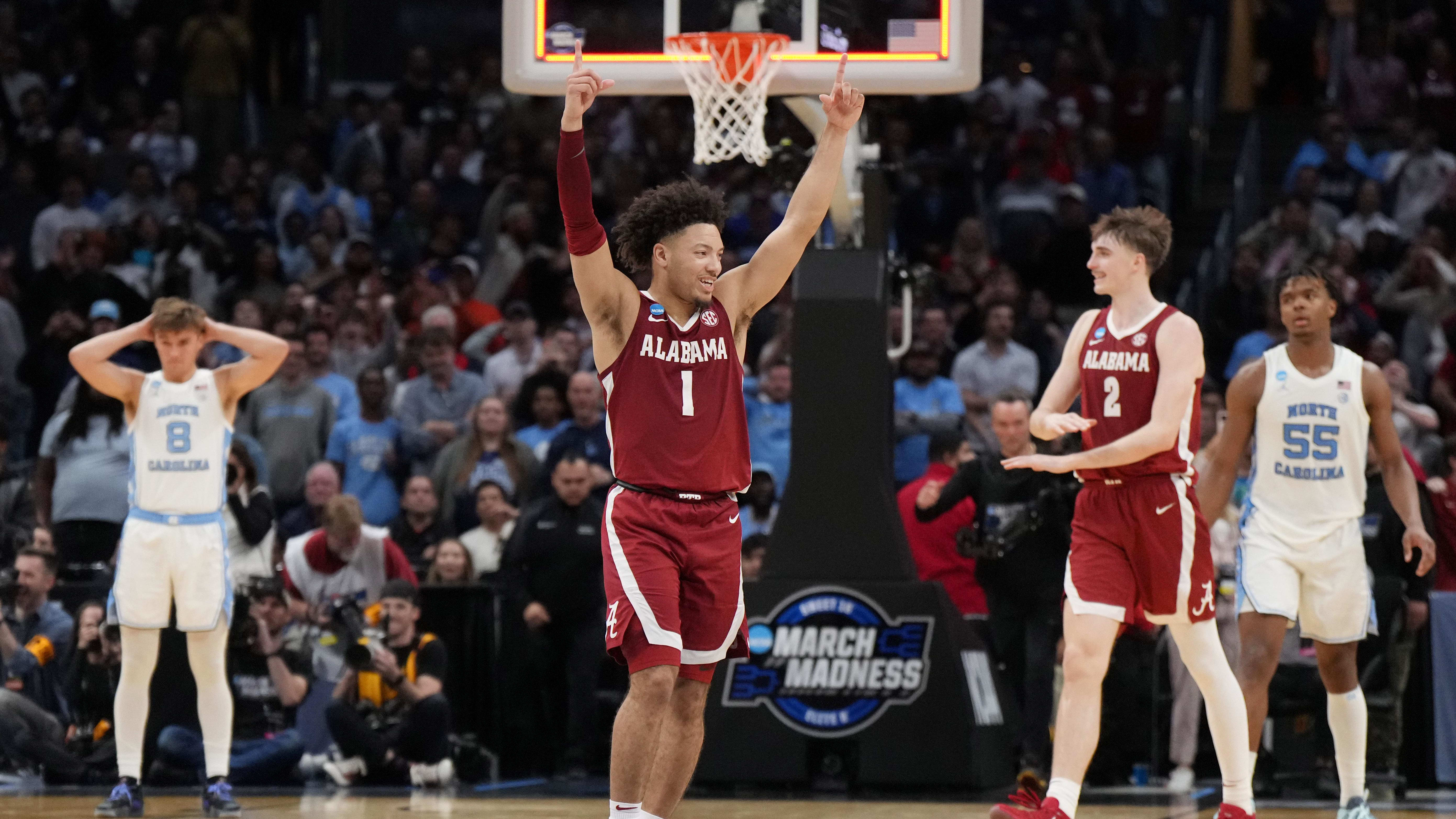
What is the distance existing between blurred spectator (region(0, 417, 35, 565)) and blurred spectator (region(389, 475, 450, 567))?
7.67 ft

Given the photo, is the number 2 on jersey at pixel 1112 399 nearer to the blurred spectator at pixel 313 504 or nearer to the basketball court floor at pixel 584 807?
the basketball court floor at pixel 584 807

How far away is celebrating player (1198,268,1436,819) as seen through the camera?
7730 mm

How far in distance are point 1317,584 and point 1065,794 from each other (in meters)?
1.89

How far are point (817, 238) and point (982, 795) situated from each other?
10.5 feet

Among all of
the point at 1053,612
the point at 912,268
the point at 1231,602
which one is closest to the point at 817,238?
the point at 912,268

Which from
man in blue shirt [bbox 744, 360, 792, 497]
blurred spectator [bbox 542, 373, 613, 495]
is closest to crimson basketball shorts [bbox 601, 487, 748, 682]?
blurred spectator [bbox 542, 373, 613, 495]

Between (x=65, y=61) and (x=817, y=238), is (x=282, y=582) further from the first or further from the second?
(x=65, y=61)

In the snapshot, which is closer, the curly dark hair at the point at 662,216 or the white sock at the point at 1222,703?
the curly dark hair at the point at 662,216

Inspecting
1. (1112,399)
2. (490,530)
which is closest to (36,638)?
(490,530)

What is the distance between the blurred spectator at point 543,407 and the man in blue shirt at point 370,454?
2.94 feet

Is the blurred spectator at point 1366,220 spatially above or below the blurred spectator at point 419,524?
above

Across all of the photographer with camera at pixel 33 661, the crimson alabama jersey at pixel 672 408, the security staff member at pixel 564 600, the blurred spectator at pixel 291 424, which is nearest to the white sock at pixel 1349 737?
the crimson alabama jersey at pixel 672 408

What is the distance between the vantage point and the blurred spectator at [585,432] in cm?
1166

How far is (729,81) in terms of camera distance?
8.81 meters
